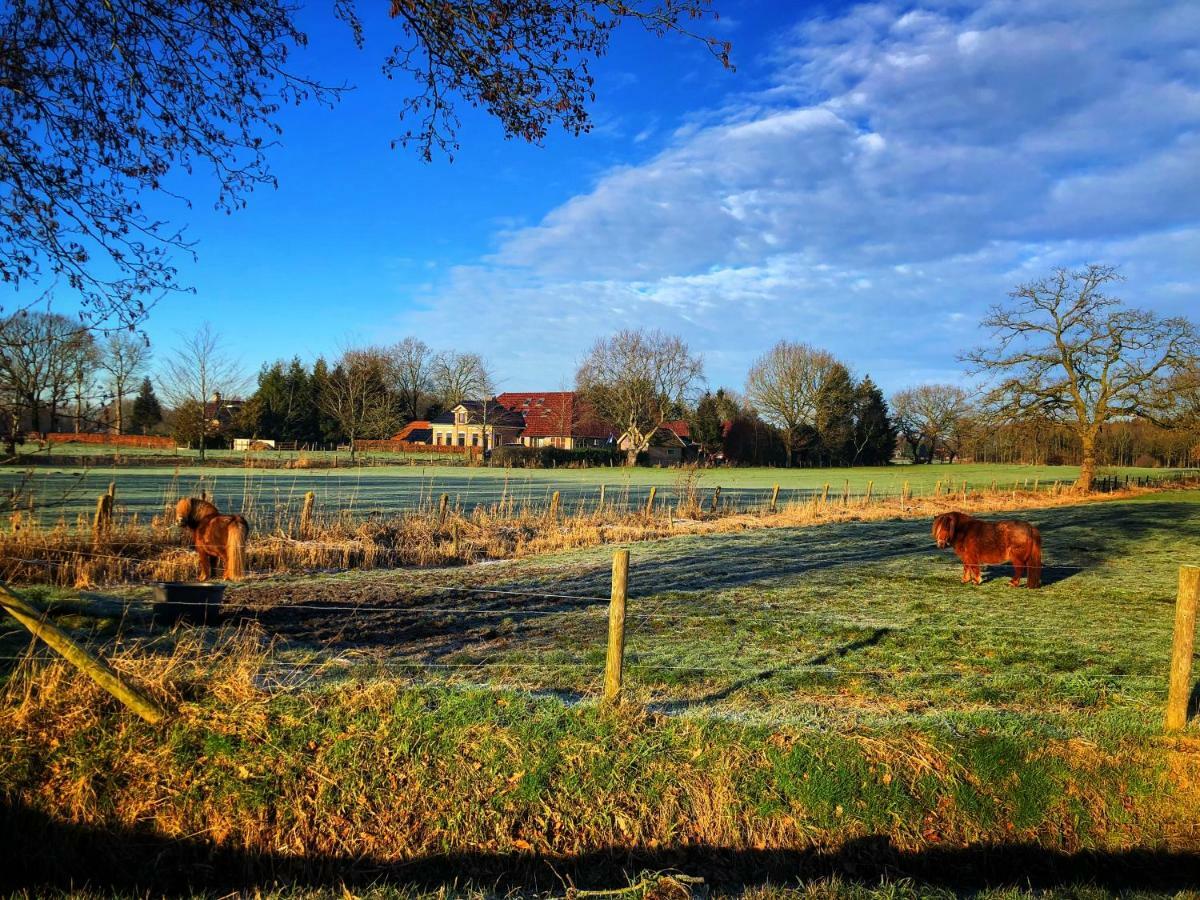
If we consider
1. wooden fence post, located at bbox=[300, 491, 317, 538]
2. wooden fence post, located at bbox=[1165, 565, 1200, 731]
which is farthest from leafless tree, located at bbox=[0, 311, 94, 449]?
wooden fence post, located at bbox=[300, 491, 317, 538]

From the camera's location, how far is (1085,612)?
389 inches

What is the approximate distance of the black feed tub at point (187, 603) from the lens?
25.0 feet

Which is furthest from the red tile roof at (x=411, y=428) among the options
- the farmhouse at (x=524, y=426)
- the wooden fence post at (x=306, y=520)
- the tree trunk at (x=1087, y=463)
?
the wooden fence post at (x=306, y=520)

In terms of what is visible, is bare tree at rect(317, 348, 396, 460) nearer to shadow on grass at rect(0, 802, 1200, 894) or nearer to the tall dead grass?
the tall dead grass

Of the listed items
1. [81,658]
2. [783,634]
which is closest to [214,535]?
[81,658]

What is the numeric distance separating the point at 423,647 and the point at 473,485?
27.1 metres

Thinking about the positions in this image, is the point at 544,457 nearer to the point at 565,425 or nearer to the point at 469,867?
the point at 565,425

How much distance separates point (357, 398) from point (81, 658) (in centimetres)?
6243

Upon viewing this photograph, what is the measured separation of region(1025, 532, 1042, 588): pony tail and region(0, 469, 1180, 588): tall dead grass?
851 cm

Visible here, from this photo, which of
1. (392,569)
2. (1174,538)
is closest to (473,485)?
(392,569)

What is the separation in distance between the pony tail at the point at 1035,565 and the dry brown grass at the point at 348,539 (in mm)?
8436

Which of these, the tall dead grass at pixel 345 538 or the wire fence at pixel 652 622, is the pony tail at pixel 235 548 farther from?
the wire fence at pixel 652 622

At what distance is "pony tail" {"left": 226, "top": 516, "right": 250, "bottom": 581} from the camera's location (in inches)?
436

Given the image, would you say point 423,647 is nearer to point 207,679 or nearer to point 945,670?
point 207,679
